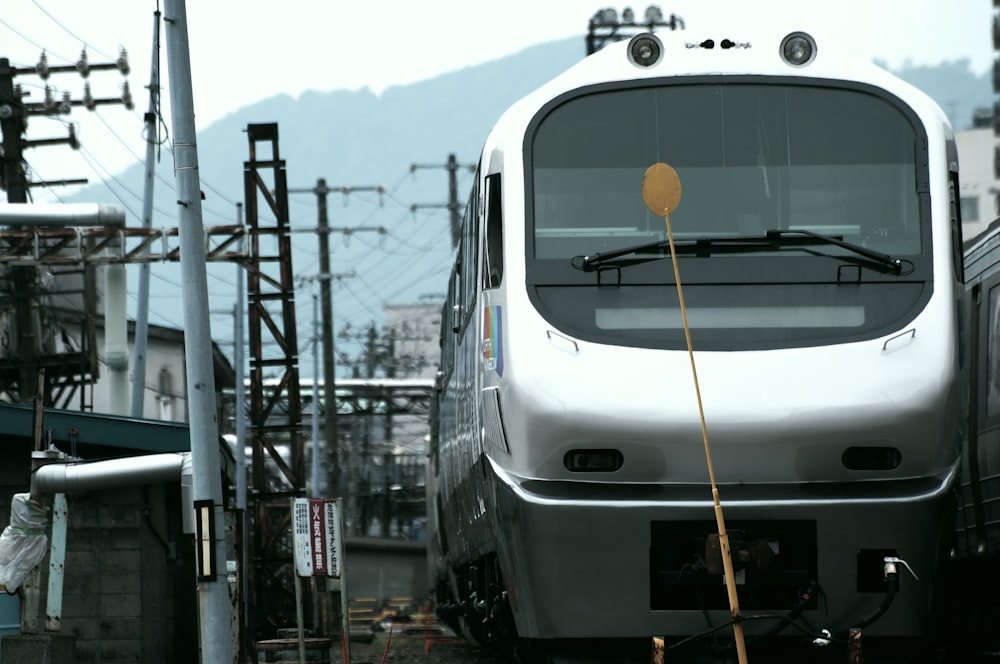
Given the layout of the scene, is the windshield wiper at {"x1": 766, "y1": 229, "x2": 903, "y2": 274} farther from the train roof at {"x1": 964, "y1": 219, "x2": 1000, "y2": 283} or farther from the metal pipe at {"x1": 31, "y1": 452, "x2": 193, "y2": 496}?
the metal pipe at {"x1": 31, "y1": 452, "x2": 193, "y2": 496}

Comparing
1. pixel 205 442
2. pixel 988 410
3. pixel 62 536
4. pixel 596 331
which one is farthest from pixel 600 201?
pixel 62 536

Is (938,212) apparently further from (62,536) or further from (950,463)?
(62,536)

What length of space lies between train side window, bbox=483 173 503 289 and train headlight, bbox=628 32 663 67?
108 cm

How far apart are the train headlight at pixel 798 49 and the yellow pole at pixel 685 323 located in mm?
1225

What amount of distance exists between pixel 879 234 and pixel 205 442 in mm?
5191

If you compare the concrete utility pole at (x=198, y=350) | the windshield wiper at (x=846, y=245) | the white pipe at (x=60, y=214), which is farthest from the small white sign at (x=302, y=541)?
the white pipe at (x=60, y=214)

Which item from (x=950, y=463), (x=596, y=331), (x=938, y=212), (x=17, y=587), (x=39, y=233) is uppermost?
(x=39, y=233)

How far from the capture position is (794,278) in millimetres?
8781

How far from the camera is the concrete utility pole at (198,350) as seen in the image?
1120cm

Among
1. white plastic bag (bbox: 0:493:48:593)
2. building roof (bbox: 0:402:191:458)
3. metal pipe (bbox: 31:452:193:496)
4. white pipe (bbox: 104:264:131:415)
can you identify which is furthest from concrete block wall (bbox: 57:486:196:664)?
white pipe (bbox: 104:264:131:415)

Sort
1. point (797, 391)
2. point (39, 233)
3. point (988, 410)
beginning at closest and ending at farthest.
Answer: point (797, 391) < point (988, 410) < point (39, 233)

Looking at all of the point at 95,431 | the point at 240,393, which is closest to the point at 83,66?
the point at 240,393

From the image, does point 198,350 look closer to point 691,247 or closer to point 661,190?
point 691,247

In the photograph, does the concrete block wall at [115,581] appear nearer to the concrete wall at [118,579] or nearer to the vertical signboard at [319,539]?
the concrete wall at [118,579]
